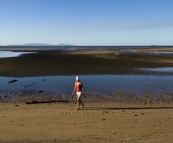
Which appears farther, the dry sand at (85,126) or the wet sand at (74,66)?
the wet sand at (74,66)

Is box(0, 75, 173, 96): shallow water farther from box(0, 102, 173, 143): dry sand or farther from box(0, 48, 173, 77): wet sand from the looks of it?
box(0, 102, 173, 143): dry sand

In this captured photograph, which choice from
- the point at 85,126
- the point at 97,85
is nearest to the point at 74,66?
the point at 97,85

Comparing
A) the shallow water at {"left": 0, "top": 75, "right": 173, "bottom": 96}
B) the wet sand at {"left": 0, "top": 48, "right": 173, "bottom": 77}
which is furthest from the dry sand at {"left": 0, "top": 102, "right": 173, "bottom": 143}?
the wet sand at {"left": 0, "top": 48, "right": 173, "bottom": 77}

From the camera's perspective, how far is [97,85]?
20.3 metres

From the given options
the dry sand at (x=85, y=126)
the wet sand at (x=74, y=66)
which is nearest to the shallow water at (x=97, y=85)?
the wet sand at (x=74, y=66)

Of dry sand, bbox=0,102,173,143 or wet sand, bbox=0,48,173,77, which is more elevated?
dry sand, bbox=0,102,173,143

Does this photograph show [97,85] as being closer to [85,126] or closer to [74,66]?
[85,126]

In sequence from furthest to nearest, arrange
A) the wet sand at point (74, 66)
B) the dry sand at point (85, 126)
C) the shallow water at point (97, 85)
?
the wet sand at point (74, 66) → the shallow water at point (97, 85) → the dry sand at point (85, 126)

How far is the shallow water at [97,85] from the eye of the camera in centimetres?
1838

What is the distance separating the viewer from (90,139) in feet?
26.4

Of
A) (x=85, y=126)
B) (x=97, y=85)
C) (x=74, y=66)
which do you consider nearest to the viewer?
(x=85, y=126)

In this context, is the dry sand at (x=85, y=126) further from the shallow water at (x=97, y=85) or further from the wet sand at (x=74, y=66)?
the wet sand at (x=74, y=66)

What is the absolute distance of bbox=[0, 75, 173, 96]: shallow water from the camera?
723 inches

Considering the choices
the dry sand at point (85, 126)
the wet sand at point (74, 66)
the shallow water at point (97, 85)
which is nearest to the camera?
the dry sand at point (85, 126)
